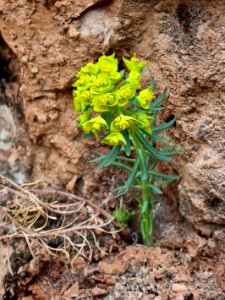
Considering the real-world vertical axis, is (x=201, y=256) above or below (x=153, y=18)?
below

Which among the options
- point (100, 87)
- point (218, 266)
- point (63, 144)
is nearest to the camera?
point (100, 87)

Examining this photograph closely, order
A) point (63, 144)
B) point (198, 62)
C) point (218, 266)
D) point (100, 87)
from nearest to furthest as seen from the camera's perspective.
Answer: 1. point (100, 87)
2. point (198, 62)
3. point (218, 266)
4. point (63, 144)

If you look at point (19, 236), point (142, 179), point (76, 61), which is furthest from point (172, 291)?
point (76, 61)

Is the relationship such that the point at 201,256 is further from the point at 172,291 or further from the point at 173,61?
the point at 173,61

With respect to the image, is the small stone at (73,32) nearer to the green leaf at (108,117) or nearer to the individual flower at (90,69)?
the individual flower at (90,69)

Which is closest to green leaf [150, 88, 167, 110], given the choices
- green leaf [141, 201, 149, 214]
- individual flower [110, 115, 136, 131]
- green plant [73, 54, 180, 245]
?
green plant [73, 54, 180, 245]

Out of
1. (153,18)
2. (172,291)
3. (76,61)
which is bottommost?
(172,291)
